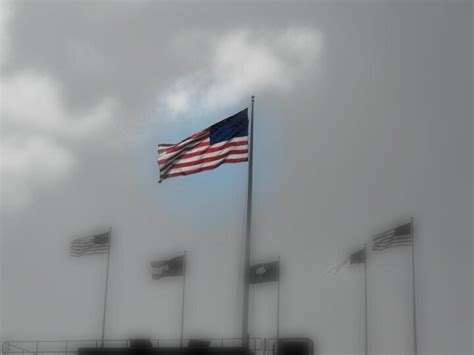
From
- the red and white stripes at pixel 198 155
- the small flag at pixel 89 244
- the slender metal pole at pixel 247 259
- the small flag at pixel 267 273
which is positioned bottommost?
the slender metal pole at pixel 247 259

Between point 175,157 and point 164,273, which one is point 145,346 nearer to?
point 175,157

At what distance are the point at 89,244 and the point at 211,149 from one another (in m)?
29.5

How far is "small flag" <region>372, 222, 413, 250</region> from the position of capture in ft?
173

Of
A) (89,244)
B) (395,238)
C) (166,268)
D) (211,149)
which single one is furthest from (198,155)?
(166,268)

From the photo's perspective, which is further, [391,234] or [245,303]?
[391,234]

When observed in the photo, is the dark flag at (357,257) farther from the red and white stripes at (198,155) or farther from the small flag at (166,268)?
the red and white stripes at (198,155)

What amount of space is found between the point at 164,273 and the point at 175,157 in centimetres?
2958

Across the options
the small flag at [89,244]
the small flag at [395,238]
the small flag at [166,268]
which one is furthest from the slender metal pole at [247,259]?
the small flag at [166,268]

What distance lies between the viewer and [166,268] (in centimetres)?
5878

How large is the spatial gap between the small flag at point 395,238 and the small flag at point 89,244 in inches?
778

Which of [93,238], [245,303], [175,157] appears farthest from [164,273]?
[245,303]

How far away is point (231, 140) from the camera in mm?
29125

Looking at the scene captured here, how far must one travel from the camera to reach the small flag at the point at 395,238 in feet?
173

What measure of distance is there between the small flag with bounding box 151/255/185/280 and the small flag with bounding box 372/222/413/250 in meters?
15.4
